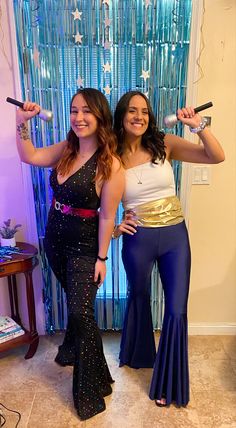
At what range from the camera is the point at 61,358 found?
212 centimetres

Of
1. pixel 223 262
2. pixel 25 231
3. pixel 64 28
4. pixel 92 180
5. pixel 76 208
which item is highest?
pixel 64 28

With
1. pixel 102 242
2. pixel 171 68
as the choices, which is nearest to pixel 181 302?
pixel 102 242

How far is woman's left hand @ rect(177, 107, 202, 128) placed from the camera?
159cm

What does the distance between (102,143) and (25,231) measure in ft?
2.99

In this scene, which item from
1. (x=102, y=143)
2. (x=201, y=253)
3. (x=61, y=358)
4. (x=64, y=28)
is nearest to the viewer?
(x=102, y=143)

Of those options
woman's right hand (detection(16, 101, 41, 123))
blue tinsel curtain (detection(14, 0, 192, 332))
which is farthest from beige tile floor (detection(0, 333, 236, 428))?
woman's right hand (detection(16, 101, 41, 123))

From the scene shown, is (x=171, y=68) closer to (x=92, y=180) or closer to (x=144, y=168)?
(x=144, y=168)

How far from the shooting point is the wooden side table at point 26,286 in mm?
1954

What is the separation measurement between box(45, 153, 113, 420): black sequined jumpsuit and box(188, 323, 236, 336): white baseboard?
0.87 meters

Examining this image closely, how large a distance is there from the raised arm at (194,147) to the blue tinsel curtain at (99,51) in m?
0.30

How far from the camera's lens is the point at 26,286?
6.81 feet

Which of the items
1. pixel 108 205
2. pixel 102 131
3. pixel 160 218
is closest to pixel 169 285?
pixel 160 218

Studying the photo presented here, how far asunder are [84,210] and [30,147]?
17.0 inches

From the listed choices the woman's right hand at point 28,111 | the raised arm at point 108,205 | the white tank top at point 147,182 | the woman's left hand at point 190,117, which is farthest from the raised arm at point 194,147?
the woman's right hand at point 28,111
